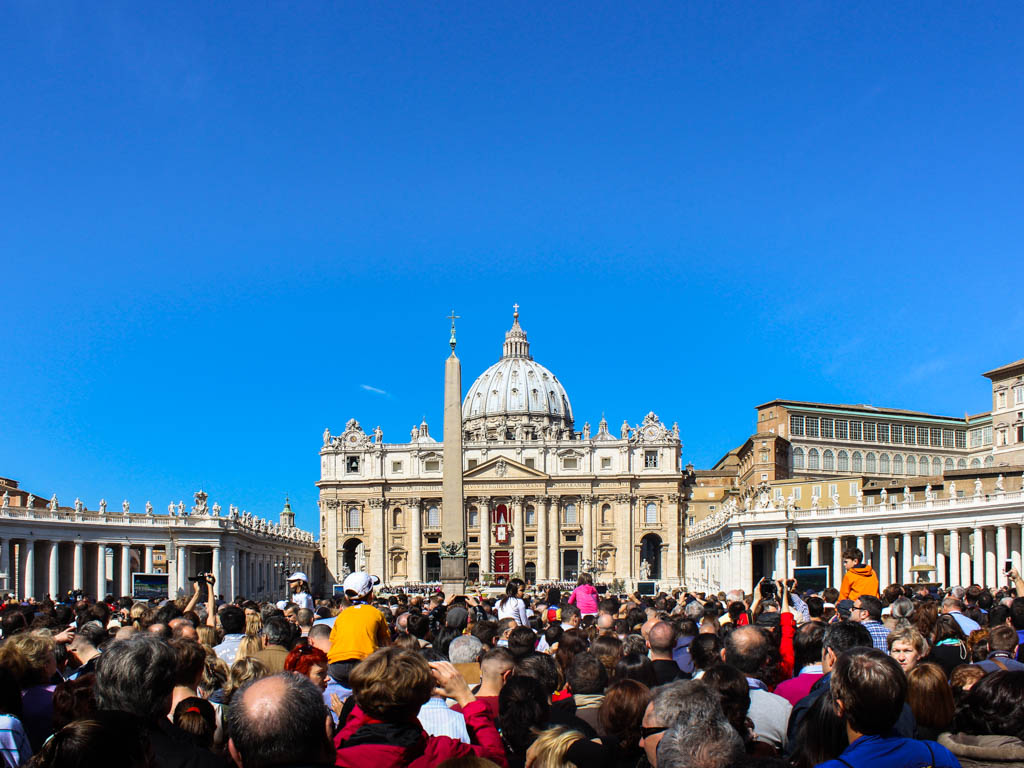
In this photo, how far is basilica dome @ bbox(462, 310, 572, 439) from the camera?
14162 centimetres

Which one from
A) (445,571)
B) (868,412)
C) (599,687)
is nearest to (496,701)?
(599,687)

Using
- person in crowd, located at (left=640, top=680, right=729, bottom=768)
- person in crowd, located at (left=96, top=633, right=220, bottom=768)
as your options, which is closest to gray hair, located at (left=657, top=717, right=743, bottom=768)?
person in crowd, located at (left=640, top=680, right=729, bottom=768)

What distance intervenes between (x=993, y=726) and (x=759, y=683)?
2.19 metres

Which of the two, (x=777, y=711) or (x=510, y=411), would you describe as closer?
(x=777, y=711)

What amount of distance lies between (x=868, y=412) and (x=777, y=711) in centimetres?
9169

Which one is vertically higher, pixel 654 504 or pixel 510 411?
pixel 510 411

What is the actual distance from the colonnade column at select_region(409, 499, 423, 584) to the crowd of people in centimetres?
9524

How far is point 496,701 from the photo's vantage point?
7.48 meters

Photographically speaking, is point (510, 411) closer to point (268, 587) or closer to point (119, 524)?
point (268, 587)

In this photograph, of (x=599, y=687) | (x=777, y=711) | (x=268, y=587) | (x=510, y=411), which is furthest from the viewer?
(x=510, y=411)

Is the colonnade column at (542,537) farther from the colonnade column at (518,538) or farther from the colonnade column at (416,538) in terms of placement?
the colonnade column at (416,538)

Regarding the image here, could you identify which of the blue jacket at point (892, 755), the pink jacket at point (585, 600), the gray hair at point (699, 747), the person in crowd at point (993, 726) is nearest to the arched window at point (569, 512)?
the pink jacket at point (585, 600)

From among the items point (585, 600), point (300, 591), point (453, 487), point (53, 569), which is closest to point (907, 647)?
point (585, 600)

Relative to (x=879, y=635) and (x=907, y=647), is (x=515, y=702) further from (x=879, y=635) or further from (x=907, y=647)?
(x=879, y=635)
